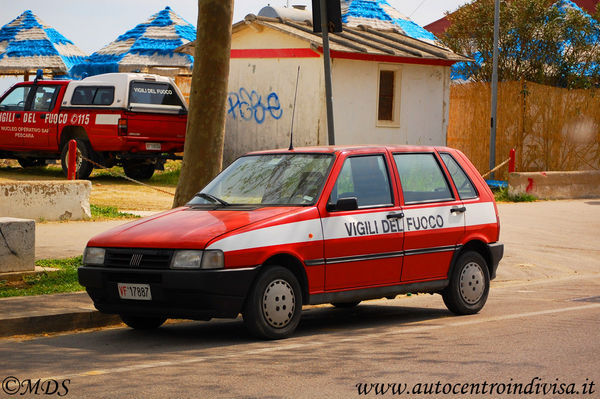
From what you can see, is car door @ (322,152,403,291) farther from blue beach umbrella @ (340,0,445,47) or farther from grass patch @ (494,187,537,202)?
blue beach umbrella @ (340,0,445,47)

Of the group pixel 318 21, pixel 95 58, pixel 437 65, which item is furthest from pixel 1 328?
pixel 95 58

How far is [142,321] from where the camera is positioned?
935 centimetres

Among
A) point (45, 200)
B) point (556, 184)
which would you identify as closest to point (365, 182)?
point (45, 200)

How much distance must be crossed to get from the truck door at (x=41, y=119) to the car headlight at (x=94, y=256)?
50.6 ft

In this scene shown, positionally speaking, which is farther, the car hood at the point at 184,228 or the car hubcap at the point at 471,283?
the car hubcap at the point at 471,283

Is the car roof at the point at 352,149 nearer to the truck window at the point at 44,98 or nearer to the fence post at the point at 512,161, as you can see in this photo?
the truck window at the point at 44,98

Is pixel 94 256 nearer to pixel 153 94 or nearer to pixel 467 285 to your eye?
pixel 467 285

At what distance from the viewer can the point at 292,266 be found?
8.77 m

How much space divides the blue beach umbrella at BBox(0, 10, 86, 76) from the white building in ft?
31.9

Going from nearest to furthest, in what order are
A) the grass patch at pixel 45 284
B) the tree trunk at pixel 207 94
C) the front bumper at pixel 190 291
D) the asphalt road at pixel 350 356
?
the asphalt road at pixel 350 356 < the front bumper at pixel 190 291 < the grass patch at pixel 45 284 < the tree trunk at pixel 207 94

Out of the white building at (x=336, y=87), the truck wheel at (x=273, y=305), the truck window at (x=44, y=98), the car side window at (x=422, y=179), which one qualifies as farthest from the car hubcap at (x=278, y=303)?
the truck window at (x=44, y=98)

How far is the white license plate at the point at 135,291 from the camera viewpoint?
8383 mm

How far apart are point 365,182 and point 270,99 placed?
666 inches

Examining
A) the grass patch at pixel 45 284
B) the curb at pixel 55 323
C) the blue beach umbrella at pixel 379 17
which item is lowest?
the curb at pixel 55 323
